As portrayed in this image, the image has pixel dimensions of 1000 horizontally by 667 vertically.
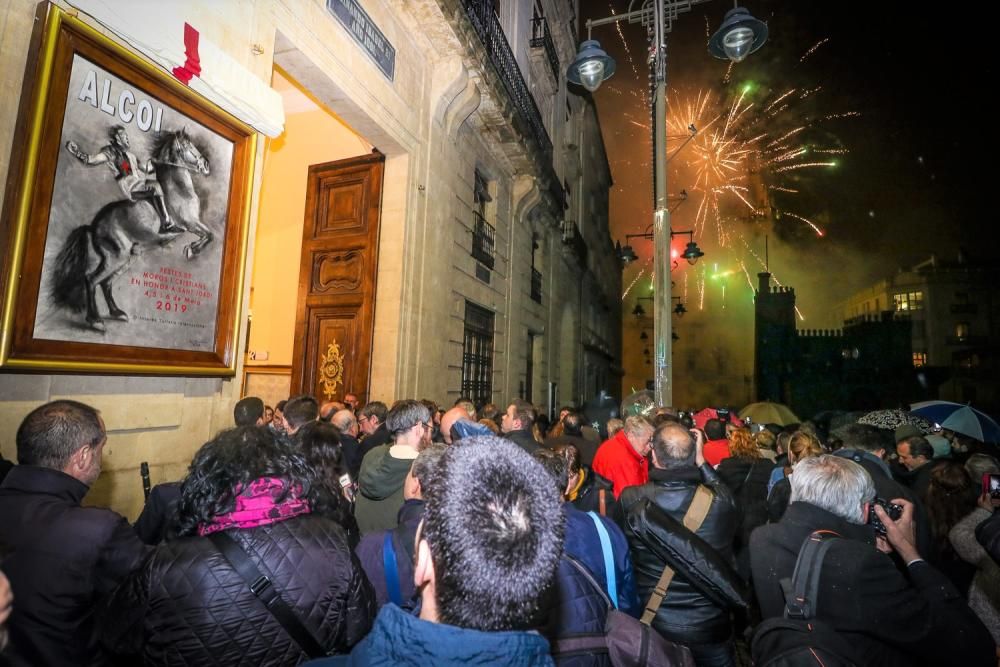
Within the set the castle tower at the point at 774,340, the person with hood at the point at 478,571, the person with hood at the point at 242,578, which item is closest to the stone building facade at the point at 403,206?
the person with hood at the point at 242,578

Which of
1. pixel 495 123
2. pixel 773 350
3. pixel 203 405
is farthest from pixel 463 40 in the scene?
pixel 773 350

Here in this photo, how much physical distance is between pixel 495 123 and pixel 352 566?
378 inches

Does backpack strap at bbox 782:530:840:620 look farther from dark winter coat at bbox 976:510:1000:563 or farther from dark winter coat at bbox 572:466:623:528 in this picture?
dark winter coat at bbox 572:466:623:528

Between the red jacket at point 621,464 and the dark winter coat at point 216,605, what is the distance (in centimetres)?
327

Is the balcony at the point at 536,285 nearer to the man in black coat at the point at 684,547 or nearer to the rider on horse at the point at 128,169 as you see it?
the rider on horse at the point at 128,169

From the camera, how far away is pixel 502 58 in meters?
10.0

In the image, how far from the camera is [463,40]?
7.82 meters

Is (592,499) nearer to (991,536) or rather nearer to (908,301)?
(991,536)

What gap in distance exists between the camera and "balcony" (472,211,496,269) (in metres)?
10.0

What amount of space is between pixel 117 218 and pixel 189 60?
1458 millimetres

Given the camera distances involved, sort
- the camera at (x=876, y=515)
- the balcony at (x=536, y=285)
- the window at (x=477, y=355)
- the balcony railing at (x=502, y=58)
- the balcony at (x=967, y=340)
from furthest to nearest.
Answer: the balcony at (x=967, y=340) → the balcony at (x=536, y=285) → the window at (x=477, y=355) → the balcony railing at (x=502, y=58) → the camera at (x=876, y=515)

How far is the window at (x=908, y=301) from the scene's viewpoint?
50.0 metres

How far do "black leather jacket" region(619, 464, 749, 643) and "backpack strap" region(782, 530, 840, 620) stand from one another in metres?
0.47

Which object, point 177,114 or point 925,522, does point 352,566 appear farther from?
point 177,114
